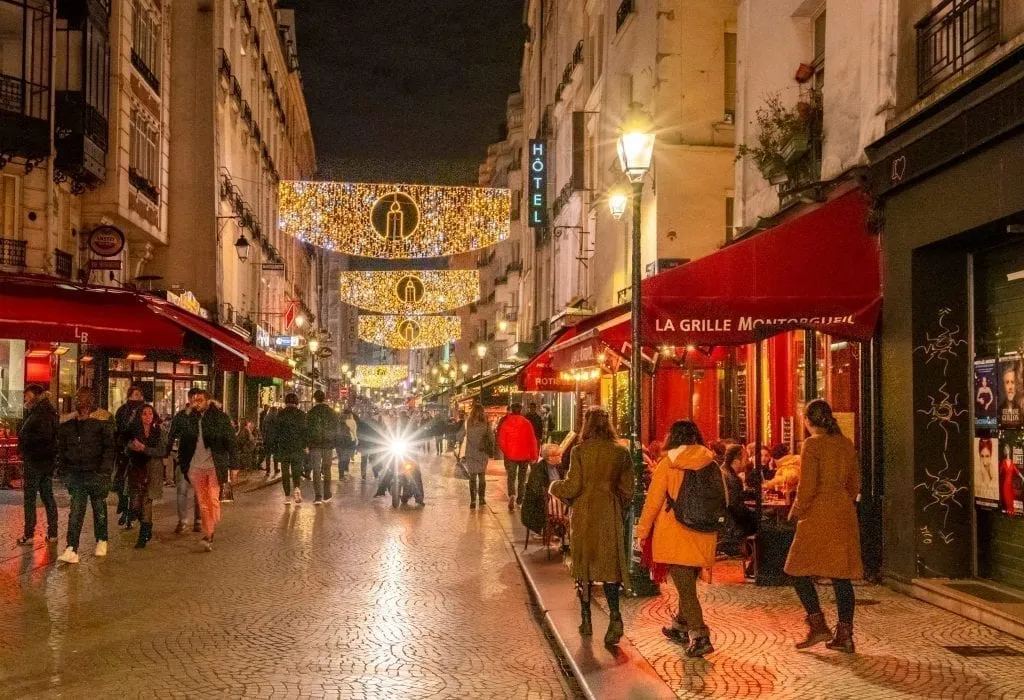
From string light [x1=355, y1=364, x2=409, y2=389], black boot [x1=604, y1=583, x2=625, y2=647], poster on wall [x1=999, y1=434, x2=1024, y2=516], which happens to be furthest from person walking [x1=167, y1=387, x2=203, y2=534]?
string light [x1=355, y1=364, x2=409, y2=389]

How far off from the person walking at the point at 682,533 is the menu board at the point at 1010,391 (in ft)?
10.6

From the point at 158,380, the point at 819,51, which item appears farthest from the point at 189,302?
the point at 819,51

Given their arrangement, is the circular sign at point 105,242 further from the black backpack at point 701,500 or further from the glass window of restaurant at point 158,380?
the black backpack at point 701,500

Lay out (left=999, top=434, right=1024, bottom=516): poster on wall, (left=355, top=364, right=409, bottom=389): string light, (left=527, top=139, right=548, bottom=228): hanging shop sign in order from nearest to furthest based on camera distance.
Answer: (left=999, top=434, right=1024, bottom=516): poster on wall, (left=527, top=139, right=548, bottom=228): hanging shop sign, (left=355, top=364, right=409, bottom=389): string light

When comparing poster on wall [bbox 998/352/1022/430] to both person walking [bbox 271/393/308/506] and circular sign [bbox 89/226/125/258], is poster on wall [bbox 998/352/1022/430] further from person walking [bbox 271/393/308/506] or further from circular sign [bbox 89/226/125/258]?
circular sign [bbox 89/226/125/258]

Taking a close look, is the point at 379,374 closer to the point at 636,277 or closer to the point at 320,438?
the point at 320,438

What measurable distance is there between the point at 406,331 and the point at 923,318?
4423 centimetres

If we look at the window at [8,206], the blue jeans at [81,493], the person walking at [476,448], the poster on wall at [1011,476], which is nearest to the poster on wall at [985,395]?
the poster on wall at [1011,476]

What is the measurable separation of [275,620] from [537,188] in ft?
99.9

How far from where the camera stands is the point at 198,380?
101ft

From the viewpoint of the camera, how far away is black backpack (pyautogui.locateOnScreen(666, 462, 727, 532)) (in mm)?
7320

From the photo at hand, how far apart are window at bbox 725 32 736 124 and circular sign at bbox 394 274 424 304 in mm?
18349

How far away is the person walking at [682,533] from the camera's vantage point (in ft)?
24.1

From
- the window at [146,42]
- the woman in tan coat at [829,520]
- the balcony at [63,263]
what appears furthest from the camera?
the window at [146,42]
